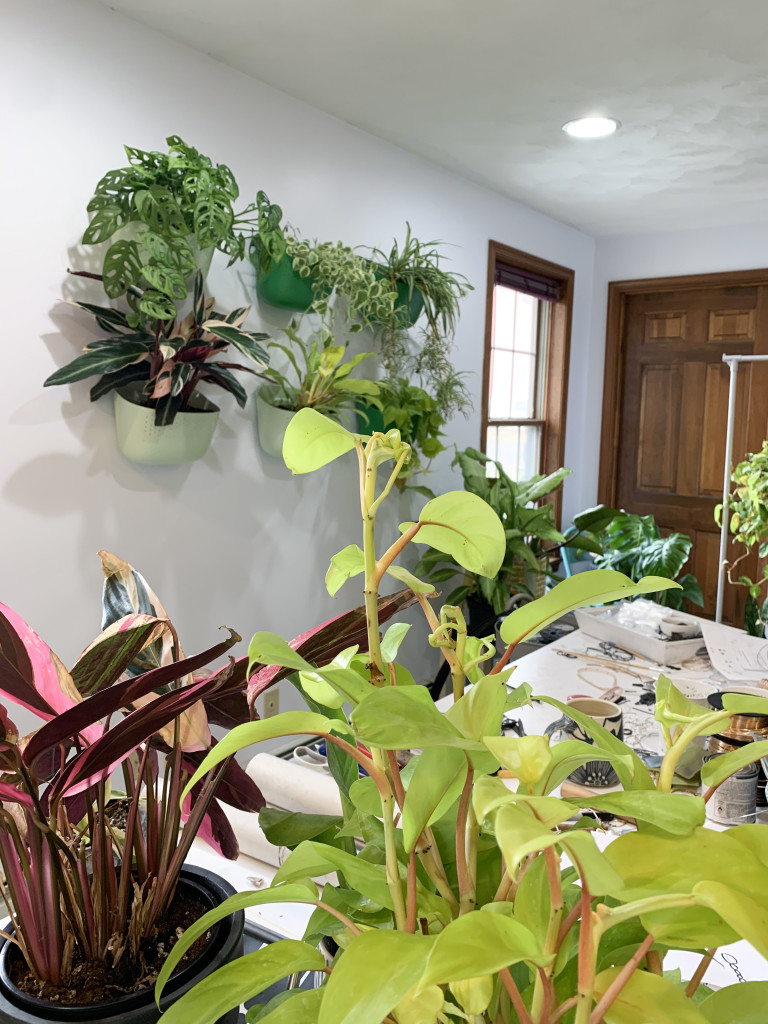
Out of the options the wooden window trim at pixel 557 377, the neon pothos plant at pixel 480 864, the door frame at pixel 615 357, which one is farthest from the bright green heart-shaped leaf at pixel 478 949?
the door frame at pixel 615 357

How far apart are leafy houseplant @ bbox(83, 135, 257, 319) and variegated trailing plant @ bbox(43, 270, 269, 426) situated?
9 cm

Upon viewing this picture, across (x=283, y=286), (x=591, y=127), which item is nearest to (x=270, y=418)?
(x=283, y=286)

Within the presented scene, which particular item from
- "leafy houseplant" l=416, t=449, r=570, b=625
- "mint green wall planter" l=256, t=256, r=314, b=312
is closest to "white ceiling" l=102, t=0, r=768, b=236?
"mint green wall planter" l=256, t=256, r=314, b=312

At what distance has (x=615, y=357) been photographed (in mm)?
4484

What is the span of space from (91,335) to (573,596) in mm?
1958

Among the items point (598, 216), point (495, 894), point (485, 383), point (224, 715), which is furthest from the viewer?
point (598, 216)

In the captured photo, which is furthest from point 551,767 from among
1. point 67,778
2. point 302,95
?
point 302,95

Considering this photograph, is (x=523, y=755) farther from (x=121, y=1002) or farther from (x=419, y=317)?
(x=419, y=317)

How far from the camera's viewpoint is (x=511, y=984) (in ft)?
1.15

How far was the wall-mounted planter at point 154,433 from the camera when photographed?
212 centimetres

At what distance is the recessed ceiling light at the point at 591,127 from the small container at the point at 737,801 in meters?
2.22

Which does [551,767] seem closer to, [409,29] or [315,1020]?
[315,1020]

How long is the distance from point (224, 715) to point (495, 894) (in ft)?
0.96

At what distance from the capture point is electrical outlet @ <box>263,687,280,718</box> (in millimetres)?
A: 2709
